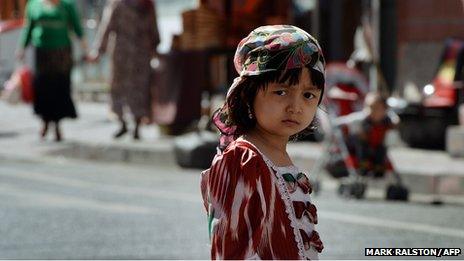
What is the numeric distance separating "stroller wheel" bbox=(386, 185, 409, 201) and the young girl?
20.0 ft

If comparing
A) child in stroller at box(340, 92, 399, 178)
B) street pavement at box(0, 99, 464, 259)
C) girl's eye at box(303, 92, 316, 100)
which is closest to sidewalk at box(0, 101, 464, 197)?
street pavement at box(0, 99, 464, 259)

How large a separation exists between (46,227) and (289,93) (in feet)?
15.0

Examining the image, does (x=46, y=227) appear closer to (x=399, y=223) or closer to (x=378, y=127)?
(x=399, y=223)

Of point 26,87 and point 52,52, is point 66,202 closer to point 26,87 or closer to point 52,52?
point 52,52

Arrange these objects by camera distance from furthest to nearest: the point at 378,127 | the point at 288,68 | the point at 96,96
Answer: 1. the point at 96,96
2. the point at 378,127
3. the point at 288,68

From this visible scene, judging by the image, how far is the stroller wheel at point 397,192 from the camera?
10055 mm

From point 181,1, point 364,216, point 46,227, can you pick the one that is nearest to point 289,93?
point 46,227

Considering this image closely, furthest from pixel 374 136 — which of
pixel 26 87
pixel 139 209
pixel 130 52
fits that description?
pixel 26 87

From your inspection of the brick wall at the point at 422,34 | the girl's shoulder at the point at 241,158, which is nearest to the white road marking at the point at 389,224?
the girl's shoulder at the point at 241,158

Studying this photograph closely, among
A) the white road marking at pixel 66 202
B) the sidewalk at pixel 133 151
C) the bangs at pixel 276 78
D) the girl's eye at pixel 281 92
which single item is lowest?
the sidewalk at pixel 133 151

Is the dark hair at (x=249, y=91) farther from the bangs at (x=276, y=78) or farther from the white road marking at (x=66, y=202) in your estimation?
the white road marking at (x=66, y=202)

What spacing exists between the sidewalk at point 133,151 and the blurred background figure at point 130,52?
1.21 ft

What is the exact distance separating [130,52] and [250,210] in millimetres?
11425

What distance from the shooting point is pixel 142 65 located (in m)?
15.2
